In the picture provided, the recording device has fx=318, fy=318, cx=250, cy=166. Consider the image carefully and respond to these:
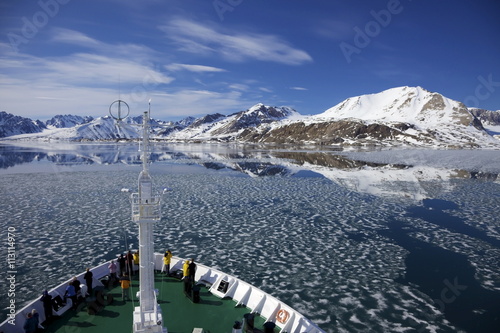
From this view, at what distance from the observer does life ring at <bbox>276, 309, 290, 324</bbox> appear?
1361 cm

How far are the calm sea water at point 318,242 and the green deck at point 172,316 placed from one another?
3.70 metres

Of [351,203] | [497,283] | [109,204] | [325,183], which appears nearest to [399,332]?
[497,283]

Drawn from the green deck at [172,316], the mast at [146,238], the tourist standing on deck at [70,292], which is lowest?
the green deck at [172,316]

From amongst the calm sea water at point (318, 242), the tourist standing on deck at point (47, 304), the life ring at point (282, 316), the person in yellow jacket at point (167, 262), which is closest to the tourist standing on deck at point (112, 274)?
the person in yellow jacket at point (167, 262)

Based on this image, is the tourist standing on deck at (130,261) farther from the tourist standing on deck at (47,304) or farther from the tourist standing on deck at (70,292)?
the tourist standing on deck at (47,304)

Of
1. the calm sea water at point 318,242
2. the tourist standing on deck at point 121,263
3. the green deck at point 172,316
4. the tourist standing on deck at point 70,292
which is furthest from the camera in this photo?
the tourist standing on deck at point 121,263

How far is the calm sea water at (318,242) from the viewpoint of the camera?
16953 mm

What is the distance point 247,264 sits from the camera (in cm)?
2147

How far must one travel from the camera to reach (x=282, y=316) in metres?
13.8

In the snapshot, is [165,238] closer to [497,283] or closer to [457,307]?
[457,307]

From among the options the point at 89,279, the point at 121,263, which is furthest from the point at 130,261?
the point at 89,279

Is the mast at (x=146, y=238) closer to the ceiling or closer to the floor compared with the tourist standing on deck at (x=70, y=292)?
closer to the ceiling

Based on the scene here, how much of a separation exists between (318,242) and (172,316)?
1448cm

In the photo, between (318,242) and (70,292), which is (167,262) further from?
(318,242)
